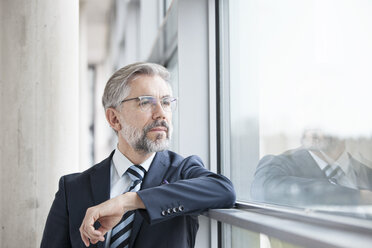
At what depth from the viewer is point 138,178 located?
211cm

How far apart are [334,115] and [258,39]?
0.81 metres

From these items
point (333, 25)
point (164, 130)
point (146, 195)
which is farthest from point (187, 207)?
point (333, 25)

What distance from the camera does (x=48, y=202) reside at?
2938mm

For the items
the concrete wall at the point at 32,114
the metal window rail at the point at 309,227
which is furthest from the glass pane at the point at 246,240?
the concrete wall at the point at 32,114

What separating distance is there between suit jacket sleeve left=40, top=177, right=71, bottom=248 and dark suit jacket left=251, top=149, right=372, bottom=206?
35.0 inches

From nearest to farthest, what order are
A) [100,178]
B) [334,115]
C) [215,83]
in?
[334,115]
[100,178]
[215,83]

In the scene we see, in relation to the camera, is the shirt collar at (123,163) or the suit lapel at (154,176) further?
the shirt collar at (123,163)

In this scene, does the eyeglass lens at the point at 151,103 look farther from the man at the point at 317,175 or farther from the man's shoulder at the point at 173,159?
the man at the point at 317,175

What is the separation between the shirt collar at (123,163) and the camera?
2.17 meters

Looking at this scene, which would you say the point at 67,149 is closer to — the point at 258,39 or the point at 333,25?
the point at 258,39

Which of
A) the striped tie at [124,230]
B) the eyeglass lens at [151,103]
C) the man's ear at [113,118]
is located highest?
the eyeglass lens at [151,103]

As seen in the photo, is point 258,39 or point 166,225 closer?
point 166,225

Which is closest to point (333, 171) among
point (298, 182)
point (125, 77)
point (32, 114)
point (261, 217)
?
point (298, 182)

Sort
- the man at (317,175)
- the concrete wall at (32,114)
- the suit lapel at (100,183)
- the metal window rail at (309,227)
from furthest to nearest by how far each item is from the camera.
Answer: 1. the concrete wall at (32,114)
2. the suit lapel at (100,183)
3. the man at (317,175)
4. the metal window rail at (309,227)
